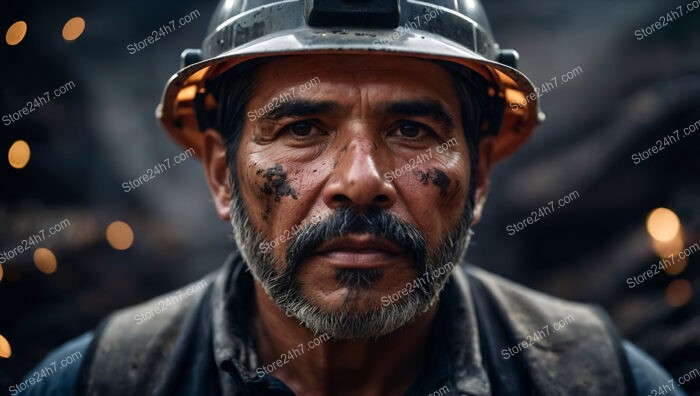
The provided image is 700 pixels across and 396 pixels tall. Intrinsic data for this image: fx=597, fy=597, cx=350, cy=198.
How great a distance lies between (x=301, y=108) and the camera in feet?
6.63

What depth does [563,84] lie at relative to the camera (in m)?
3.89

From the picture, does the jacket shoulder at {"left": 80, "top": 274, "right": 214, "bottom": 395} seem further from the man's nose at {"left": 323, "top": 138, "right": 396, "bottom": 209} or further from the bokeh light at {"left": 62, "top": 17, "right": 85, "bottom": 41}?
the bokeh light at {"left": 62, "top": 17, "right": 85, "bottom": 41}

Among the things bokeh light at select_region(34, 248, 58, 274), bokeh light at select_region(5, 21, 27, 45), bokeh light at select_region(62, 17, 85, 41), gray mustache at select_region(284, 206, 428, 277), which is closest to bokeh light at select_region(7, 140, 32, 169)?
bokeh light at select_region(34, 248, 58, 274)

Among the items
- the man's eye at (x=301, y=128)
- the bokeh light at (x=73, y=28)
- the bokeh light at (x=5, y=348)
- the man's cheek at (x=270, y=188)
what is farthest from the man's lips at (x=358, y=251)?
the bokeh light at (x=73, y=28)

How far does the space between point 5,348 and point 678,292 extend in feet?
12.6

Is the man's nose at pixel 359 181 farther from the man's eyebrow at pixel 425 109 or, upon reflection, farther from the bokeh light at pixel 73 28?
the bokeh light at pixel 73 28

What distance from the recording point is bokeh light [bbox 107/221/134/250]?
3.91 metres

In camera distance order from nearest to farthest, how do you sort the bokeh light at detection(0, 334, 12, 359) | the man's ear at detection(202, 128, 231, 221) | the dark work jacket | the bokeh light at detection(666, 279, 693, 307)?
1. the dark work jacket
2. the man's ear at detection(202, 128, 231, 221)
3. the bokeh light at detection(0, 334, 12, 359)
4. the bokeh light at detection(666, 279, 693, 307)

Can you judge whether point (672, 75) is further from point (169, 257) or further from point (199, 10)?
point (169, 257)

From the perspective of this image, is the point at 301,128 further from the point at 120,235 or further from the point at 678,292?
the point at 678,292

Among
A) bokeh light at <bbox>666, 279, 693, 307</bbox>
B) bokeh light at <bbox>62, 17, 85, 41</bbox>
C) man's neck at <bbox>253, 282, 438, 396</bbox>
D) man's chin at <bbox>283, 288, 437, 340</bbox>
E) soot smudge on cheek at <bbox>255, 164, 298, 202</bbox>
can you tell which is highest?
bokeh light at <bbox>62, 17, 85, 41</bbox>


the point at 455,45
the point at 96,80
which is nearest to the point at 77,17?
the point at 96,80

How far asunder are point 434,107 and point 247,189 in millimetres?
730

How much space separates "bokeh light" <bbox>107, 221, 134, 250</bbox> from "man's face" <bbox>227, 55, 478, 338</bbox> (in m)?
2.08
